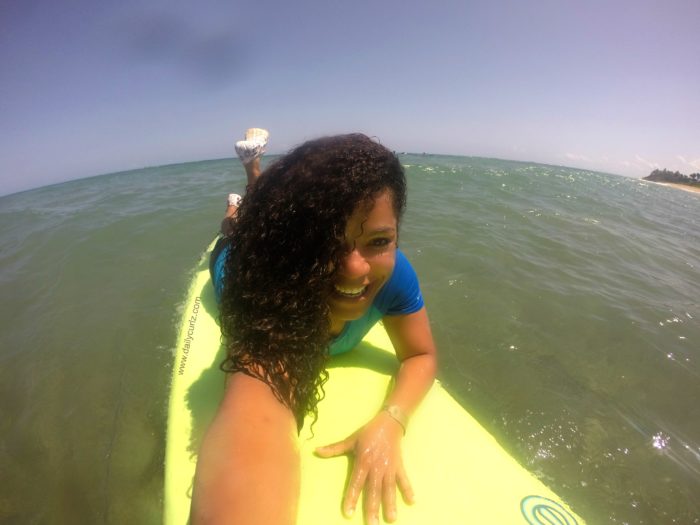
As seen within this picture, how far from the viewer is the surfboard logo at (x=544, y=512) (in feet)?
4.33

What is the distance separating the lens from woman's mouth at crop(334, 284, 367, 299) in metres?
1.38

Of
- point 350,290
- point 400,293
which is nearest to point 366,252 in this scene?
point 350,290

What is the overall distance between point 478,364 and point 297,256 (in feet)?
8.56

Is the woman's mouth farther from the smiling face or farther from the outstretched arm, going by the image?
the outstretched arm

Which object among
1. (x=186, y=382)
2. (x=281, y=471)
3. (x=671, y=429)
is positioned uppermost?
(x=281, y=471)

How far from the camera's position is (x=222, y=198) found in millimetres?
10766

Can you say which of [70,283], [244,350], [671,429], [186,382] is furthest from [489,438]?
[70,283]

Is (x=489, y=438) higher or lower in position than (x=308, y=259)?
lower

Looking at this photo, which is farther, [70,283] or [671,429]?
[70,283]

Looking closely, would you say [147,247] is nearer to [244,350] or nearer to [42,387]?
[42,387]

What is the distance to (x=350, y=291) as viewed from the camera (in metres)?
1.40

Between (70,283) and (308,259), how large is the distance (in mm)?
5866

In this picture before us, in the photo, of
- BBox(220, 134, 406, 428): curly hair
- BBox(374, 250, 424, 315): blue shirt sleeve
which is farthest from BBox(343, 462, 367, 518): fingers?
BBox(374, 250, 424, 315): blue shirt sleeve

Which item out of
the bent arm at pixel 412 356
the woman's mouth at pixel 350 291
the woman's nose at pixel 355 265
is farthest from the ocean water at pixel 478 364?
the woman's nose at pixel 355 265
